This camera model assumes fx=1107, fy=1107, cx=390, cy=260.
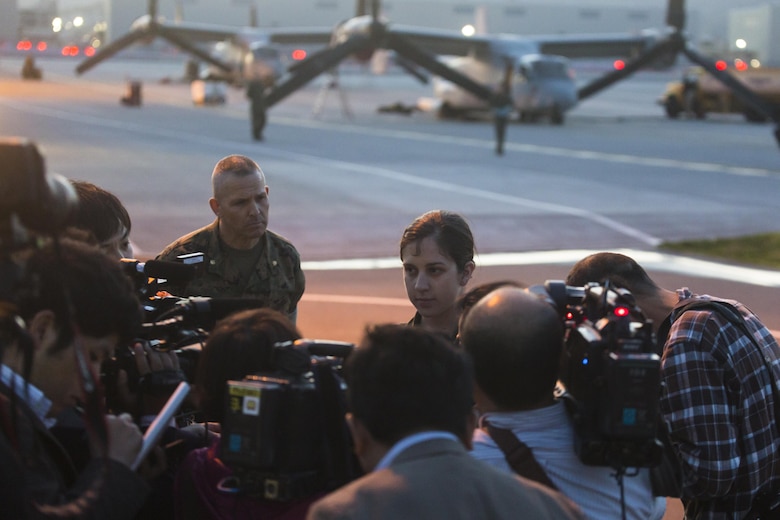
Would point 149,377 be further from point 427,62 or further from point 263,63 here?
point 263,63

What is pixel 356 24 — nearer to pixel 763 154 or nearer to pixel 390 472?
pixel 763 154

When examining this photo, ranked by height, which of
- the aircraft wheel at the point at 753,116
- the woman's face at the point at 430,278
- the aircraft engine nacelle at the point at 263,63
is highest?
the woman's face at the point at 430,278

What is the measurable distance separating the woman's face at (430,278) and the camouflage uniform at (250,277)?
111 centimetres

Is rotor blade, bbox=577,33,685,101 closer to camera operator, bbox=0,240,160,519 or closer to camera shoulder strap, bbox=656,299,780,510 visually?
camera shoulder strap, bbox=656,299,780,510

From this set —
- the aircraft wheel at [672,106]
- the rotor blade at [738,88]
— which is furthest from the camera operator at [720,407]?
the aircraft wheel at [672,106]

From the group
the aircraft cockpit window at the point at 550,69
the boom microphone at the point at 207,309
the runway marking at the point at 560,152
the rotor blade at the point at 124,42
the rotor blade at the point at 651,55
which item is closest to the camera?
the boom microphone at the point at 207,309

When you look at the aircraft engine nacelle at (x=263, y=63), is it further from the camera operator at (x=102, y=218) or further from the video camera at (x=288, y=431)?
the video camera at (x=288, y=431)

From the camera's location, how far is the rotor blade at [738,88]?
32625 millimetres

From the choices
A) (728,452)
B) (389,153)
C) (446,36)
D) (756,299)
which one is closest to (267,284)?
(728,452)

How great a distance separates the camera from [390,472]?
241 cm

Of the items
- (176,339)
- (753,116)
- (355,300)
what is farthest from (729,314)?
(753,116)

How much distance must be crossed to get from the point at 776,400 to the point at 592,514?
1.37 meters

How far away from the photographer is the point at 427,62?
37.2 metres

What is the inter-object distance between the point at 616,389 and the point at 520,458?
1.26ft
